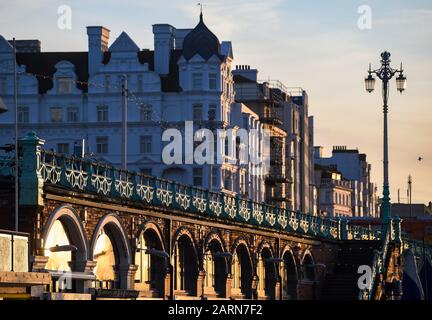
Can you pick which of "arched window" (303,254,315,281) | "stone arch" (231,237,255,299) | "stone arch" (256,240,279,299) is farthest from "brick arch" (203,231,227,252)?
"arched window" (303,254,315,281)

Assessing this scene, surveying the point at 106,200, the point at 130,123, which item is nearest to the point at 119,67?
→ the point at 130,123

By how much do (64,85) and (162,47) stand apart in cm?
856

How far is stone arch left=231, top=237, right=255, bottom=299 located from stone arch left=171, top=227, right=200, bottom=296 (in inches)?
296

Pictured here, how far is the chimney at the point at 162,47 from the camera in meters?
120

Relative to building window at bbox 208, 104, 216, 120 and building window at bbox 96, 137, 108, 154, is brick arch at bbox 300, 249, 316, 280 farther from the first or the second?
building window at bbox 96, 137, 108, 154

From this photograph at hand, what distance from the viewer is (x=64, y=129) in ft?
392

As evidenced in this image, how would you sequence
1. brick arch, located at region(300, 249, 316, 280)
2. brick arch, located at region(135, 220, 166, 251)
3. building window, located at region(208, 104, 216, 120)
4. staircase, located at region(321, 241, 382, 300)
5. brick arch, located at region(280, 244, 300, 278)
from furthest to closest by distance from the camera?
building window, located at region(208, 104, 216, 120) < staircase, located at region(321, 241, 382, 300) < brick arch, located at region(300, 249, 316, 280) < brick arch, located at region(280, 244, 300, 278) < brick arch, located at region(135, 220, 166, 251)

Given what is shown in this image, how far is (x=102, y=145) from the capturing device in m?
118

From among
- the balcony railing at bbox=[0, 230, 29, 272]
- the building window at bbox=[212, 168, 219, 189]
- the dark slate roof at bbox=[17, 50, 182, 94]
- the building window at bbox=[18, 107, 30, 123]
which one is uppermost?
the dark slate roof at bbox=[17, 50, 182, 94]

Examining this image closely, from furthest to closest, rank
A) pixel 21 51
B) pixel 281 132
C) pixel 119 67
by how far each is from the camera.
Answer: pixel 281 132 < pixel 21 51 < pixel 119 67

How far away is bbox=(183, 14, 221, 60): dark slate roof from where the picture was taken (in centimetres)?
11869
